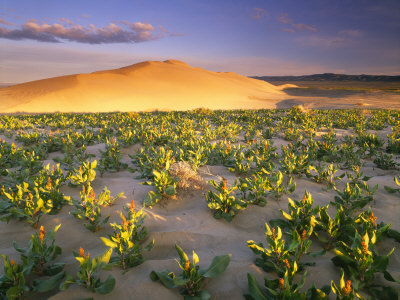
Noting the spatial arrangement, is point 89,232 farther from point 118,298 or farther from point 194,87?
point 194,87

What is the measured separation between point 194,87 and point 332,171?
56.9 metres

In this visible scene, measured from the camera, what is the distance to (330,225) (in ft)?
8.62

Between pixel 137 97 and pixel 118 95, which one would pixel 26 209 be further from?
pixel 118 95

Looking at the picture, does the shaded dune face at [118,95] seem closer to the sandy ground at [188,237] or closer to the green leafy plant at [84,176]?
the green leafy plant at [84,176]

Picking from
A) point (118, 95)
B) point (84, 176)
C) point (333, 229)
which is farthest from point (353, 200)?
point (118, 95)

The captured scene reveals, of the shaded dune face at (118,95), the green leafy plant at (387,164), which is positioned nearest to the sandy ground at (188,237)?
the green leafy plant at (387,164)

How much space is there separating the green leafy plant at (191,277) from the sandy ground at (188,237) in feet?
0.23

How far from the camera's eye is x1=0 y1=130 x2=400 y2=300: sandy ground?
2.09 m

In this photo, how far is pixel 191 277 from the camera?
201 centimetres

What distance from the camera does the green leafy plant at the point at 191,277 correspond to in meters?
1.95

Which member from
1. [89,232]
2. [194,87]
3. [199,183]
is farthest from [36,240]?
[194,87]

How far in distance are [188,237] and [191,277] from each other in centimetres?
89

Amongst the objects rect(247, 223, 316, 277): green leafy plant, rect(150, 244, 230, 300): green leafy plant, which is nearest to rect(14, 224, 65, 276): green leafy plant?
rect(150, 244, 230, 300): green leafy plant

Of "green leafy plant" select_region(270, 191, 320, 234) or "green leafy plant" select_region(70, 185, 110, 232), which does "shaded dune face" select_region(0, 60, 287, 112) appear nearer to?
"green leafy plant" select_region(70, 185, 110, 232)
